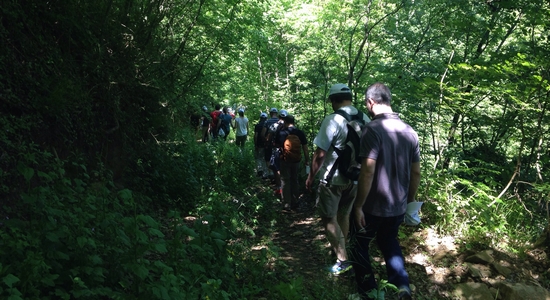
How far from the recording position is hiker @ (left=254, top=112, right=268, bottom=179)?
35.7ft

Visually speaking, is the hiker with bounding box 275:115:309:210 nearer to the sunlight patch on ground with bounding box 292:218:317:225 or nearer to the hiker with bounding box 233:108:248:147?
the sunlight patch on ground with bounding box 292:218:317:225

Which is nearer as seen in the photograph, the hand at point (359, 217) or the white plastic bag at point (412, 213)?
the hand at point (359, 217)

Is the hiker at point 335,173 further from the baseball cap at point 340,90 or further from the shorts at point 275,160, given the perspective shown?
the shorts at point 275,160

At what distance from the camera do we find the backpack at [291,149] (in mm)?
7859

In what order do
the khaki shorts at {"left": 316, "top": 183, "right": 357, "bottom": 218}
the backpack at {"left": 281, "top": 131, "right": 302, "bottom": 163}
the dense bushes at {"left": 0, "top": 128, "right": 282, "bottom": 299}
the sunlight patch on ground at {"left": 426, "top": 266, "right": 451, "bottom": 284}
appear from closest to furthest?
the dense bushes at {"left": 0, "top": 128, "right": 282, "bottom": 299} < the khaki shorts at {"left": 316, "top": 183, "right": 357, "bottom": 218} < the sunlight patch on ground at {"left": 426, "top": 266, "right": 451, "bottom": 284} < the backpack at {"left": 281, "top": 131, "right": 302, "bottom": 163}

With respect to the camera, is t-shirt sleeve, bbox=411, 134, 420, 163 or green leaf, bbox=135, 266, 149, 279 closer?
green leaf, bbox=135, 266, 149, 279

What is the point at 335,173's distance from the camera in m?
4.53

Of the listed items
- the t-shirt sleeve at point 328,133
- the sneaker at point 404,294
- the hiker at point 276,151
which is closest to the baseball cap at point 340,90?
the t-shirt sleeve at point 328,133

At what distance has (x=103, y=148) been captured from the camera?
19.2ft

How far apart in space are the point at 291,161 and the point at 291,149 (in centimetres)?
24

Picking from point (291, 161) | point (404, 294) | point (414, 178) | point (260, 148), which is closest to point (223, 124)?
point (260, 148)

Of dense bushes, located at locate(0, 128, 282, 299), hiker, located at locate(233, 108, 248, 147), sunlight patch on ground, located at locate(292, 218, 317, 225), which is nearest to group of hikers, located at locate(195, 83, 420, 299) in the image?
dense bushes, located at locate(0, 128, 282, 299)

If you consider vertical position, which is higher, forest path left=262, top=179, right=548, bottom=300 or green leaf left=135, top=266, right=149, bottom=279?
green leaf left=135, top=266, right=149, bottom=279

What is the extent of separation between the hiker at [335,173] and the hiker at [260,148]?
19.8 ft
